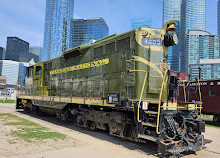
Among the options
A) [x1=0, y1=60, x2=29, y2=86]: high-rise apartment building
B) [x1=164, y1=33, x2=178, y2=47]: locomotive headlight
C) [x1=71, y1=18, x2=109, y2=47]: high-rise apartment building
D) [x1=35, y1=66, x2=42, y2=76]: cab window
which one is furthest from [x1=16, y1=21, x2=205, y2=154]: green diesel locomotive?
[x1=0, y1=60, x2=29, y2=86]: high-rise apartment building

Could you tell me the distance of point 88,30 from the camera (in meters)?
122

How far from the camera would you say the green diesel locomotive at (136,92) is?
506 cm

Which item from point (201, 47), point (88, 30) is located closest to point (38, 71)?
point (201, 47)

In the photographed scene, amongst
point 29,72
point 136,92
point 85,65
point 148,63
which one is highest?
point 29,72

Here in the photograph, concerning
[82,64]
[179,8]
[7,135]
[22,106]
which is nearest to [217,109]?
[82,64]

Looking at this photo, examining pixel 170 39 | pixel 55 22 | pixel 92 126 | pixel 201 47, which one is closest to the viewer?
pixel 170 39

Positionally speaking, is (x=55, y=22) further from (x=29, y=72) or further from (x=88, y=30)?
(x=29, y=72)

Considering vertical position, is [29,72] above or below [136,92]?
above

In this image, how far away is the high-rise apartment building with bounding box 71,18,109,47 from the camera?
120438 millimetres

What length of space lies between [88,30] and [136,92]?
122166mm

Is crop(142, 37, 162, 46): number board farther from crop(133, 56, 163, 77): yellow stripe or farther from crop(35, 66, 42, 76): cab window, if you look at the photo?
crop(35, 66, 42, 76): cab window

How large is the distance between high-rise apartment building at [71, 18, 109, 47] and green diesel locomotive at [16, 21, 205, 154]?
115 meters

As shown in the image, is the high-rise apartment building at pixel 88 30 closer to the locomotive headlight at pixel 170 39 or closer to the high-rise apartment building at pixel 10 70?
the high-rise apartment building at pixel 10 70

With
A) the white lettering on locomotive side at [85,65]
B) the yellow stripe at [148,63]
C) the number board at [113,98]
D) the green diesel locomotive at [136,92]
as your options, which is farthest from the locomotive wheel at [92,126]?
the yellow stripe at [148,63]
